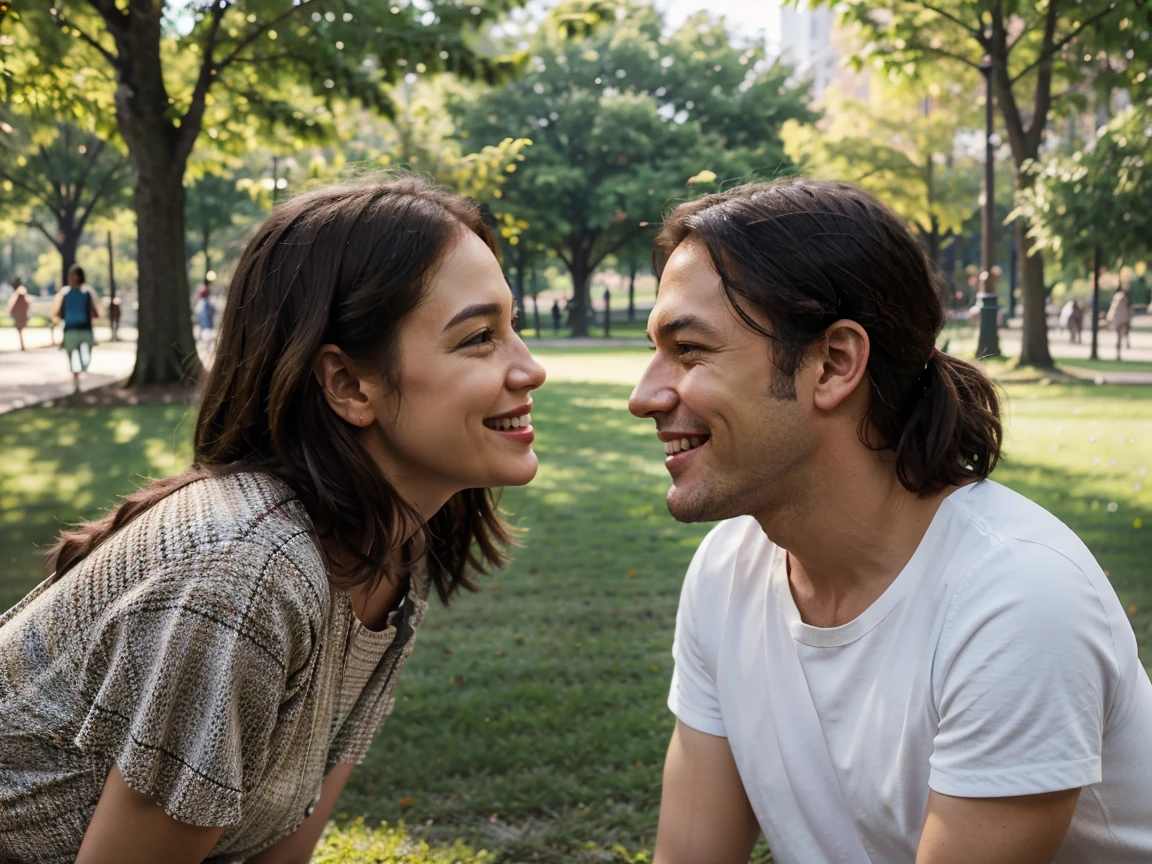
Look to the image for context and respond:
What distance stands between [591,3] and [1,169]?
103 feet

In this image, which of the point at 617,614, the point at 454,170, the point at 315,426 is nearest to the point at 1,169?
the point at 454,170

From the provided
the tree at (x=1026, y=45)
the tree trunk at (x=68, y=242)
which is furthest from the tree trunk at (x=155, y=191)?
the tree trunk at (x=68, y=242)

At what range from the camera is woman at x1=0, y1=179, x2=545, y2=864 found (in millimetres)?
2084

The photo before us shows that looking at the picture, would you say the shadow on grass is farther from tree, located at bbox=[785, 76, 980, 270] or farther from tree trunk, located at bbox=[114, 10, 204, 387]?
tree, located at bbox=[785, 76, 980, 270]

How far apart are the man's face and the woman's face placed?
1.00 feet

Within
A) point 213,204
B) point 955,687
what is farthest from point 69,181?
point 955,687

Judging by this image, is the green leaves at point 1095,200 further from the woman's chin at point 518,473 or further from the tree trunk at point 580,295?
the tree trunk at point 580,295

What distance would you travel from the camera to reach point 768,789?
99.1 inches

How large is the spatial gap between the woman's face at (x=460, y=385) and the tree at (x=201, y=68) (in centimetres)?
1041

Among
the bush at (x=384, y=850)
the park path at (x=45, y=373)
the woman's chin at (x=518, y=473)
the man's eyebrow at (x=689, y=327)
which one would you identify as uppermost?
the man's eyebrow at (x=689, y=327)

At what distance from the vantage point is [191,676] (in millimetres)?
2064

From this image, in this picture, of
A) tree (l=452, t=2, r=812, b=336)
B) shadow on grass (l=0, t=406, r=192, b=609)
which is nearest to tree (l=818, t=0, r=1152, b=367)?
shadow on grass (l=0, t=406, r=192, b=609)

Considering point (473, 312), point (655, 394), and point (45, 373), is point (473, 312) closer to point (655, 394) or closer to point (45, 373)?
point (655, 394)

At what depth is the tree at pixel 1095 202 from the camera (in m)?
13.5
